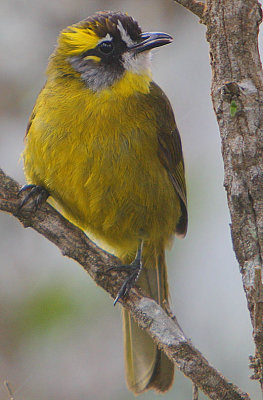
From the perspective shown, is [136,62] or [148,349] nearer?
[136,62]

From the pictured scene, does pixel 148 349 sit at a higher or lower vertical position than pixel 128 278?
lower

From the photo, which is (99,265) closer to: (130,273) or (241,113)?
(130,273)

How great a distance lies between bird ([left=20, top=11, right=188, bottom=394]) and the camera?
3.37m

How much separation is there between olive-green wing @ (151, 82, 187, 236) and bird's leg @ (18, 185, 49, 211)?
76cm

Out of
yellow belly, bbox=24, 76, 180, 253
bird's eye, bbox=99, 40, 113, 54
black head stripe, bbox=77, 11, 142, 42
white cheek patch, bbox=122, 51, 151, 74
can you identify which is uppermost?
black head stripe, bbox=77, 11, 142, 42

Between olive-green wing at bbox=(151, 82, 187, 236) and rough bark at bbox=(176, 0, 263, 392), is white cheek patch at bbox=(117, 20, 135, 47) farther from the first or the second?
rough bark at bbox=(176, 0, 263, 392)

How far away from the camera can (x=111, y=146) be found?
338 centimetres

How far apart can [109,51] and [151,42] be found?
0.25 m

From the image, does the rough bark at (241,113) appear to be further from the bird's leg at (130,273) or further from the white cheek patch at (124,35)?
the white cheek patch at (124,35)

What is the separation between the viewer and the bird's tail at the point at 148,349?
3.72m

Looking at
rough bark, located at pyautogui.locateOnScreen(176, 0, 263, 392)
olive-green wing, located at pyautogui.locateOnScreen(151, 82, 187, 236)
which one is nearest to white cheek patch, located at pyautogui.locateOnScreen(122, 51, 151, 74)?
olive-green wing, located at pyautogui.locateOnScreen(151, 82, 187, 236)

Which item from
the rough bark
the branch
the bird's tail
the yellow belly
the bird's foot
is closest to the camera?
the rough bark

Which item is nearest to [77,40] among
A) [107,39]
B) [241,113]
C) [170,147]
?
[107,39]

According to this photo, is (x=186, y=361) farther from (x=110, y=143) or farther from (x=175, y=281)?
(x=175, y=281)
